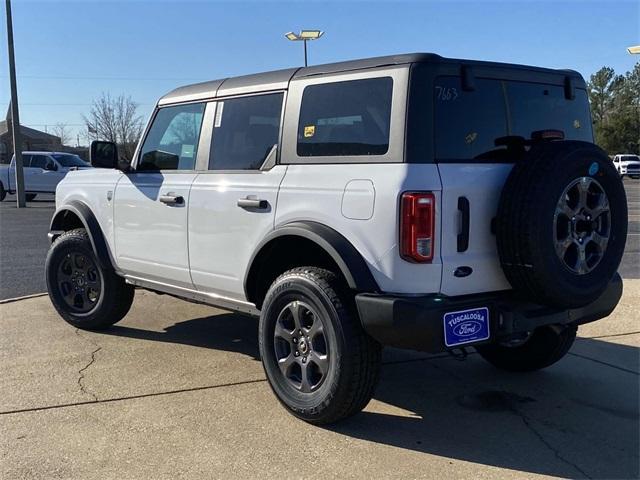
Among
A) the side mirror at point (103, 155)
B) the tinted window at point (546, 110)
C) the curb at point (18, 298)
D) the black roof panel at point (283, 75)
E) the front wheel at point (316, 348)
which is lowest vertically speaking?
the curb at point (18, 298)

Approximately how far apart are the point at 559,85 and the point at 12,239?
11.0 metres

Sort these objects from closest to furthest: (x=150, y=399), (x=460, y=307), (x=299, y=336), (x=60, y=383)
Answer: (x=460, y=307), (x=299, y=336), (x=150, y=399), (x=60, y=383)

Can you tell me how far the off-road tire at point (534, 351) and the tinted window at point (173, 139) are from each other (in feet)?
8.32

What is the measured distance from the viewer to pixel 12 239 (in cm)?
1210

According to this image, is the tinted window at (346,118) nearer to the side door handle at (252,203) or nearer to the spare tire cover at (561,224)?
the side door handle at (252,203)

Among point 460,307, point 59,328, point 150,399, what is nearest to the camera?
point 460,307

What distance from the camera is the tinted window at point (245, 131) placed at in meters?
4.10

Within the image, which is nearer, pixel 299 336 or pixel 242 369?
pixel 299 336

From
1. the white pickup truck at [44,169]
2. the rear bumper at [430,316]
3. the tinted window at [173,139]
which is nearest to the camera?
the rear bumper at [430,316]

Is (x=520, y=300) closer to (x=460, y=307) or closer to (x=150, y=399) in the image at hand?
(x=460, y=307)

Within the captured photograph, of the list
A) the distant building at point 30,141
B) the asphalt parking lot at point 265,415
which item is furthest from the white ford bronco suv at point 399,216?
the distant building at point 30,141

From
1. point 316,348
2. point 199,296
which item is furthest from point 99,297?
point 316,348

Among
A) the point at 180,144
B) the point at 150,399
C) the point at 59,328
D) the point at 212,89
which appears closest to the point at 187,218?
the point at 180,144

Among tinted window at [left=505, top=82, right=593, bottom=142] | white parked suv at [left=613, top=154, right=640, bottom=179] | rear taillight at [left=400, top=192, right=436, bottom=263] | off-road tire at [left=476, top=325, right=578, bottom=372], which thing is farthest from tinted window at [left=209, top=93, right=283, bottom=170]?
white parked suv at [left=613, top=154, right=640, bottom=179]
